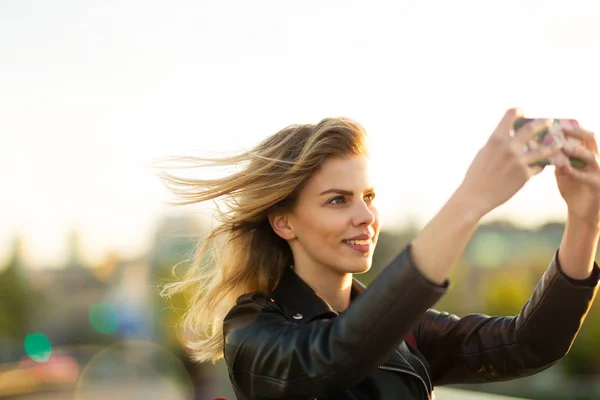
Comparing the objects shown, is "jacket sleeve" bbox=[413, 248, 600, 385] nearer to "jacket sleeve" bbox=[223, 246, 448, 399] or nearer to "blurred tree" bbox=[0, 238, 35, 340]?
"jacket sleeve" bbox=[223, 246, 448, 399]

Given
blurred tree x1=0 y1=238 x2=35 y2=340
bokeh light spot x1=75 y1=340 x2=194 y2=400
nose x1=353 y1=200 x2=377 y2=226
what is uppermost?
nose x1=353 y1=200 x2=377 y2=226

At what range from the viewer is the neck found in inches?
114

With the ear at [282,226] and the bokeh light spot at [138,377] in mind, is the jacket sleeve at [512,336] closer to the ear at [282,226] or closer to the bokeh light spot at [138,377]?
the ear at [282,226]

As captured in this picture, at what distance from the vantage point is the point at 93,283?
76.2 m

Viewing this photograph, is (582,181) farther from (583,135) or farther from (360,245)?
(360,245)

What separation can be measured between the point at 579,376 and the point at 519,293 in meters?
3.43

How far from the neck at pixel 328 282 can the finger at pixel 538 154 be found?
1099 millimetres

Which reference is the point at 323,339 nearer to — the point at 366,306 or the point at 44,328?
the point at 366,306

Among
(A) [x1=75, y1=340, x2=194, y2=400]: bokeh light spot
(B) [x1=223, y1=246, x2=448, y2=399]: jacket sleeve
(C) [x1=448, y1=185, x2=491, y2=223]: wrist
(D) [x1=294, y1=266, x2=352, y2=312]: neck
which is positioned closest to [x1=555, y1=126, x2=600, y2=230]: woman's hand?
(C) [x1=448, y1=185, x2=491, y2=223]: wrist

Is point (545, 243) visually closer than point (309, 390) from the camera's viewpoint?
No

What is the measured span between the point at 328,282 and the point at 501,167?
1154 mm

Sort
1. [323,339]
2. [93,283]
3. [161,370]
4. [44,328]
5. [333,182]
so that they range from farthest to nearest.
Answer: [93,283] < [44,328] < [161,370] < [333,182] < [323,339]

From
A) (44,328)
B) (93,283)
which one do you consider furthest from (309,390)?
(93,283)

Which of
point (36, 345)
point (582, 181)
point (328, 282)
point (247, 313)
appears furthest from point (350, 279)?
point (36, 345)
